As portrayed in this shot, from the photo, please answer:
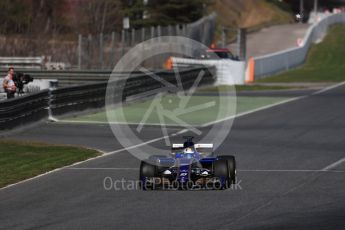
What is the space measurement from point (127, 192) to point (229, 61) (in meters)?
31.1

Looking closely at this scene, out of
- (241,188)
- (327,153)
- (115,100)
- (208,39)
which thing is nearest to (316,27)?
(208,39)

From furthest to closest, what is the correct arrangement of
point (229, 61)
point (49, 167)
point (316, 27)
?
point (316, 27), point (229, 61), point (49, 167)

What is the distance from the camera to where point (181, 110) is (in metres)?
33.3

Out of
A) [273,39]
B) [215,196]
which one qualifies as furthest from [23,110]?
[273,39]

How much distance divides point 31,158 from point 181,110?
13032 millimetres

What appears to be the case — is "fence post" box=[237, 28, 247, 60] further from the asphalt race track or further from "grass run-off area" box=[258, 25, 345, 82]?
the asphalt race track

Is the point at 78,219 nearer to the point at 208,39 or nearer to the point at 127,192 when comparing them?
the point at 127,192

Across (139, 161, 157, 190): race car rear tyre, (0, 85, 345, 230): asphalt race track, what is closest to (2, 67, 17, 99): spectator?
(0, 85, 345, 230): asphalt race track

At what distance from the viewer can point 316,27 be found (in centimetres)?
6975

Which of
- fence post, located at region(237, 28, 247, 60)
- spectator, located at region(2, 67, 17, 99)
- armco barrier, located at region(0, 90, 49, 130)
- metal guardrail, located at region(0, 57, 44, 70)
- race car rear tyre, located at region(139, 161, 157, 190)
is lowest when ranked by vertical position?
race car rear tyre, located at region(139, 161, 157, 190)

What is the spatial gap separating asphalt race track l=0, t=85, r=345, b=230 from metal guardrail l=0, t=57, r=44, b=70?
30.0 meters

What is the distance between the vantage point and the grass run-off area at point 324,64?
161ft

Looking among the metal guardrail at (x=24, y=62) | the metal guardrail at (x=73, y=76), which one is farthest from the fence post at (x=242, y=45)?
the metal guardrail at (x=24, y=62)

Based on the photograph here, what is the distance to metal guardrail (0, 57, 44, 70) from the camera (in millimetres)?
53750
